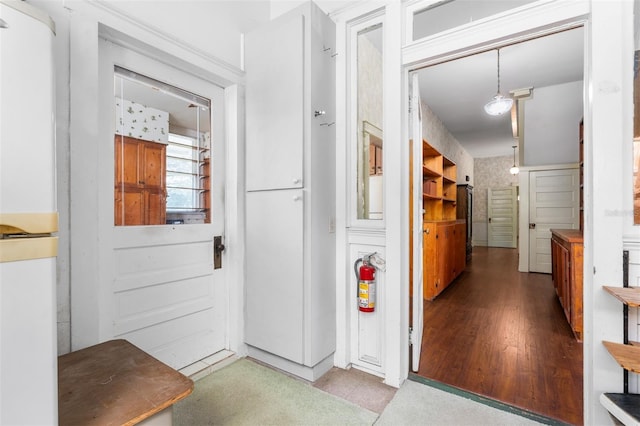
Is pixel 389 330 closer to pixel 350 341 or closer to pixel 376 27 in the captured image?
pixel 350 341

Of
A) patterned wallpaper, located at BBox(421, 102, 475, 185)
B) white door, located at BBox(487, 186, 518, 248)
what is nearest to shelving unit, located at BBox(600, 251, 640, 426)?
patterned wallpaper, located at BBox(421, 102, 475, 185)

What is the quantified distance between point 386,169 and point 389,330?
3.57 feet

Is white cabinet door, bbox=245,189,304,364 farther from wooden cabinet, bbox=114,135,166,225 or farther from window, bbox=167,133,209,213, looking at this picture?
wooden cabinet, bbox=114,135,166,225

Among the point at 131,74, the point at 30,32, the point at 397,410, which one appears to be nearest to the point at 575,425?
the point at 397,410

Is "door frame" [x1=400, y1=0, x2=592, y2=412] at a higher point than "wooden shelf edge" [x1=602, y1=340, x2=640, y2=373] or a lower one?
higher

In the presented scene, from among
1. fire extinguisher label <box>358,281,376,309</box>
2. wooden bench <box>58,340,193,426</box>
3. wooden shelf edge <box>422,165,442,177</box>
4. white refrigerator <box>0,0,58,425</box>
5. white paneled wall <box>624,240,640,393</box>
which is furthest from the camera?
wooden shelf edge <box>422,165,442,177</box>

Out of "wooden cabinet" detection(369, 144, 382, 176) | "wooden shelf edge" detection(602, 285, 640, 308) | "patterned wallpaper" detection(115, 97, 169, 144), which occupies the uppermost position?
"patterned wallpaper" detection(115, 97, 169, 144)

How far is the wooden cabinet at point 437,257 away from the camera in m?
3.98

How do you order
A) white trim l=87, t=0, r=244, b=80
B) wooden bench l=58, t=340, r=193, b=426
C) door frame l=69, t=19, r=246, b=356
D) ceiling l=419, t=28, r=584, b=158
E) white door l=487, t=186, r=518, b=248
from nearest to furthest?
wooden bench l=58, t=340, r=193, b=426 → door frame l=69, t=19, r=246, b=356 → white trim l=87, t=0, r=244, b=80 → ceiling l=419, t=28, r=584, b=158 → white door l=487, t=186, r=518, b=248

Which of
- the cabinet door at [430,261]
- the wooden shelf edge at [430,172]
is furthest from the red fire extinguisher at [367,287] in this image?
the wooden shelf edge at [430,172]

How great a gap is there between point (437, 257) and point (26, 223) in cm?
407

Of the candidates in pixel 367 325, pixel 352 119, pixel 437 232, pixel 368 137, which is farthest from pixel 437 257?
pixel 352 119

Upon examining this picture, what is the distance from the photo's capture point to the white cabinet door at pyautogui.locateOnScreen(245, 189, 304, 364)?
2.05 metres

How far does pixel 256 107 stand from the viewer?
228 centimetres
